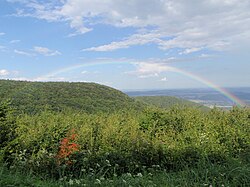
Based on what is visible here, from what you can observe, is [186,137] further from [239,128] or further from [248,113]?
[248,113]

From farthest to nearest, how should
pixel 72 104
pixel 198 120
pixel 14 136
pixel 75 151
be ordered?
pixel 72 104, pixel 198 120, pixel 14 136, pixel 75 151

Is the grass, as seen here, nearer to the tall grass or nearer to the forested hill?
the tall grass

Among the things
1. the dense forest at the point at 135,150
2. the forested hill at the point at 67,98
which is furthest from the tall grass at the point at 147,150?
the forested hill at the point at 67,98

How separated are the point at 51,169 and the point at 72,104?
68.7ft

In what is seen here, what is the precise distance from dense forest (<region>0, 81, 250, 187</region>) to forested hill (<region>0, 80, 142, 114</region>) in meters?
12.5

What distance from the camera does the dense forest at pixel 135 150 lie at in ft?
13.6

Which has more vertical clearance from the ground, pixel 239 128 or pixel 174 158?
pixel 239 128

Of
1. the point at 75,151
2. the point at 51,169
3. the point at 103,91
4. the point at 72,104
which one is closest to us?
the point at 51,169

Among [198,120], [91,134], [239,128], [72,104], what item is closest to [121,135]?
[91,134]

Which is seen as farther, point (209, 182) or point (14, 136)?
point (14, 136)

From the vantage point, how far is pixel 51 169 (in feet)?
18.2

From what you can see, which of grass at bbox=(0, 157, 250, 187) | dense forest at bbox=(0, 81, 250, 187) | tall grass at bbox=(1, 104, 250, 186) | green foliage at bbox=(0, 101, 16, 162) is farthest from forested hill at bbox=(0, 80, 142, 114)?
grass at bbox=(0, 157, 250, 187)

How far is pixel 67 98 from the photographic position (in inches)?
1102

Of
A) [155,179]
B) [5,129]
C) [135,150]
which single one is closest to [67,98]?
[5,129]
